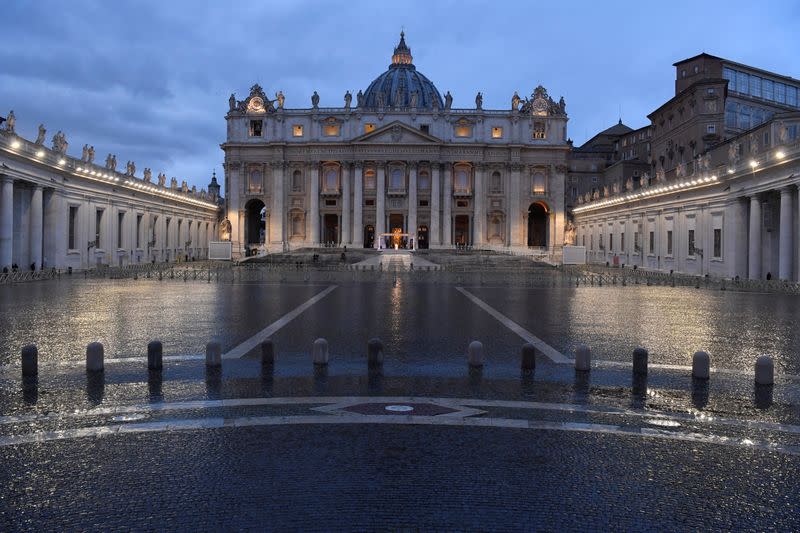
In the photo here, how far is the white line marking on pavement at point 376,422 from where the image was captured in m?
8.73

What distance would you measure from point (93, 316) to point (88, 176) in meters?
36.9

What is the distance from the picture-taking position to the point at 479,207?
95625 mm

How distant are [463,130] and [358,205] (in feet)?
60.1

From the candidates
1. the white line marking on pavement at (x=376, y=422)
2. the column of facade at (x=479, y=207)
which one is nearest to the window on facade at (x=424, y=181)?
the column of facade at (x=479, y=207)

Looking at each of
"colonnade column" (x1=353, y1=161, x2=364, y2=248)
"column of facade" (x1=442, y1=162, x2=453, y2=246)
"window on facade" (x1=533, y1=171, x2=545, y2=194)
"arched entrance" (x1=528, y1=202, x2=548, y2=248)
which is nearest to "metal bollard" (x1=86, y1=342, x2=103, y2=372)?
"colonnade column" (x1=353, y1=161, x2=364, y2=248)

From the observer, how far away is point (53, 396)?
36.1ft

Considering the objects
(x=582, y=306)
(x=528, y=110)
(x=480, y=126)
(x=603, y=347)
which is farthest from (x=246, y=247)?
(x=603, y=347)

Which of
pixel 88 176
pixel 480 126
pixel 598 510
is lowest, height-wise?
pixel 598 510

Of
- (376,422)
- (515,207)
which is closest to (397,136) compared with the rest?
(515,207)

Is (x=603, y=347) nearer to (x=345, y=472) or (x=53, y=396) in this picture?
(x=345, y=472)

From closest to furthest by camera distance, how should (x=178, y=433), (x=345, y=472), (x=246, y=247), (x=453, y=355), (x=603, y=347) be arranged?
(x=345, y=472), (x=178, y=433), (x=453, y=355), (x=603, y=347), (x=246, y=247)

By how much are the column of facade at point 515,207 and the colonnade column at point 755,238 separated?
51636 mm

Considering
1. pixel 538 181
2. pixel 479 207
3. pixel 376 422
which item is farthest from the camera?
pixel 538 181

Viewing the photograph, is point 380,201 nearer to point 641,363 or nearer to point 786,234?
point 786,234
